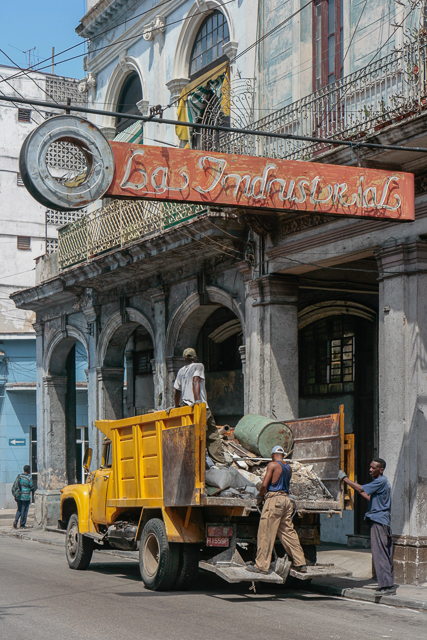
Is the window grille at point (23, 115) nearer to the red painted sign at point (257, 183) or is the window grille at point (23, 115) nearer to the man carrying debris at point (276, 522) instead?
the red painted sign at point (257, 183)

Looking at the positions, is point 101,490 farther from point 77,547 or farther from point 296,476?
point 296,476

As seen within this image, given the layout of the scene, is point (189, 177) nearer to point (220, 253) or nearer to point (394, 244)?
point (394, 244)

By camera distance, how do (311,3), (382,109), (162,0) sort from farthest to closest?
1. (162,0)
2. (311,3)
3. (382,109)

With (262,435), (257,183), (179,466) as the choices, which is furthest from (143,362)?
(257,183)

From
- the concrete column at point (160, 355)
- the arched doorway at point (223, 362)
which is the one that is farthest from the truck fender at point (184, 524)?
the arched doorway at point (223, 362)

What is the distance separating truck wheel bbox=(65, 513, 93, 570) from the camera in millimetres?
12367

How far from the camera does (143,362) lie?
21.7 meters

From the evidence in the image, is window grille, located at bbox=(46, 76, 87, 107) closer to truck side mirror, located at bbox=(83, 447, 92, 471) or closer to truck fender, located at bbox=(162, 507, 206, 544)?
truck side mirror, located at bbox=(83, 447, 92, 471)

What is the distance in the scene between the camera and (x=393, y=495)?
11.0m

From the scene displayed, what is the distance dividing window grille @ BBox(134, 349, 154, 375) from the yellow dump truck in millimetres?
9612

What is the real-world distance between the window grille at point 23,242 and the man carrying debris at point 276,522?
27.0 metres

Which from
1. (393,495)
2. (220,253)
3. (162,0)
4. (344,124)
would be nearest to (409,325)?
(393,495)

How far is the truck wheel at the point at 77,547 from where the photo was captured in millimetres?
12367

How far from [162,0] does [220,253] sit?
5.87 meters
